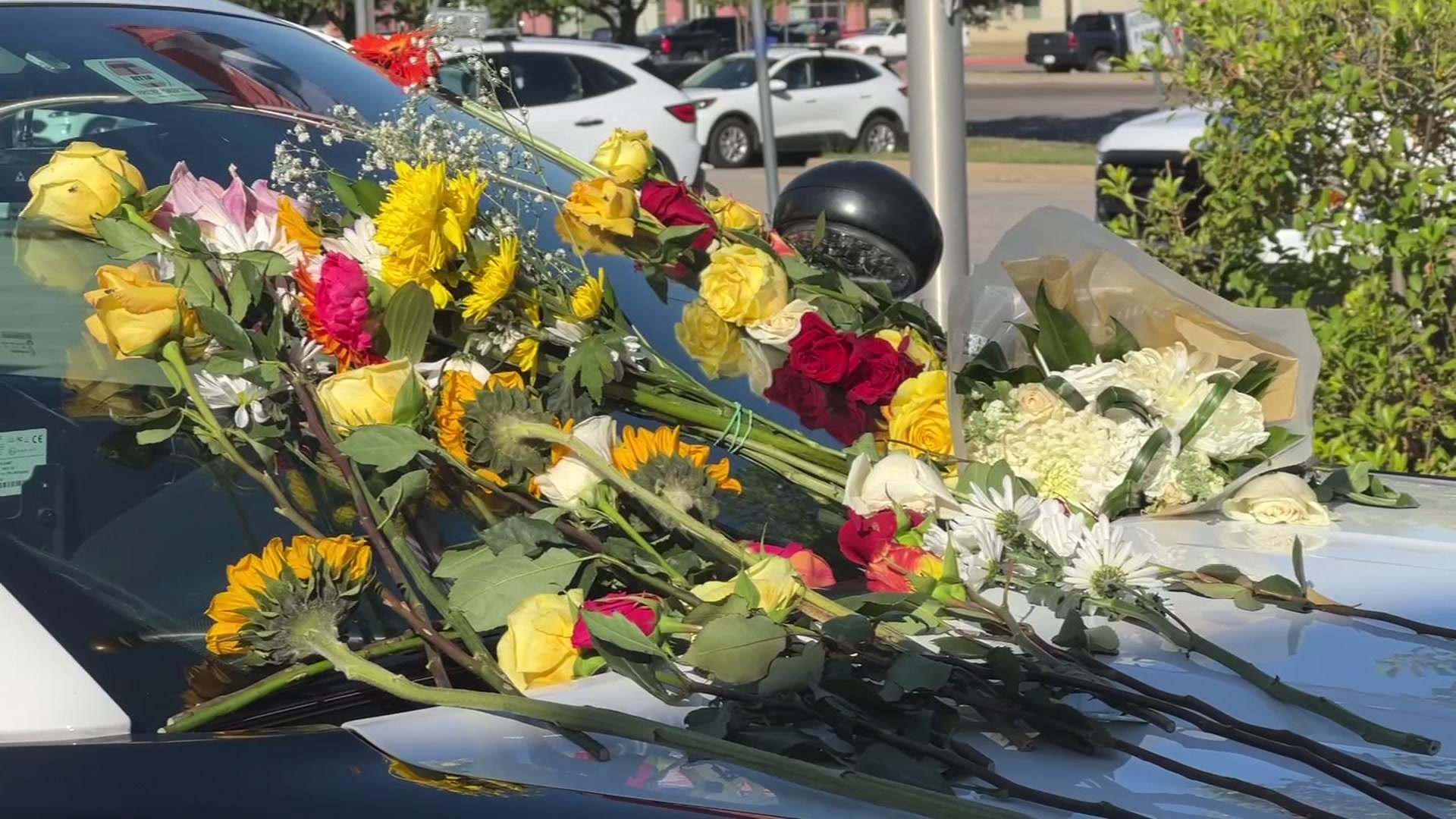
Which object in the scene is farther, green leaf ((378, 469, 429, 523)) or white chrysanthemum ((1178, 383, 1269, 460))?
white chrysanthemum ((1178, 383, 1269, 460))

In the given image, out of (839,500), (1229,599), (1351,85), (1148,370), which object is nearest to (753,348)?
(839,500)

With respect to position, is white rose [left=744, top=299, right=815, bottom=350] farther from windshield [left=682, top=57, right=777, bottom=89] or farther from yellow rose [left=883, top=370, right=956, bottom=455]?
windshield [left=682, top=57, right=777, bottom=89]

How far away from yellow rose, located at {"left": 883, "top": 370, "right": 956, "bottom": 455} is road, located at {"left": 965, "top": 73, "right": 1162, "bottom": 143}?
53.1ft

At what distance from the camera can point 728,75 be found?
1853 centimetres

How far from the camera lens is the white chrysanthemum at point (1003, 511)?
1.92 metres

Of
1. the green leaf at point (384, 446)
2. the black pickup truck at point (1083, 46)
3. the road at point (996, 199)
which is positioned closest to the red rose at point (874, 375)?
the green leaf at point (384, 446)

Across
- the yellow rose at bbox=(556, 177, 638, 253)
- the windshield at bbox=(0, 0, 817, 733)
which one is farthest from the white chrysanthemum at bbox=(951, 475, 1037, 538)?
the yellow rose at bbox=(556, 177, 638, 253)

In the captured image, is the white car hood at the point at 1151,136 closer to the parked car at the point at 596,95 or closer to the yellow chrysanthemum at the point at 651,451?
the parked car at the point at 596,95

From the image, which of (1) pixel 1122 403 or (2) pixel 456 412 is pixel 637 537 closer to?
(2) pixel 456 412

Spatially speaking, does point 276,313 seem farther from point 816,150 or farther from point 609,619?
point 816,150

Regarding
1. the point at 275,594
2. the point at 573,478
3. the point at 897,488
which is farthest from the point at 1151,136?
the point at 275,594

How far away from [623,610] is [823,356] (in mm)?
740

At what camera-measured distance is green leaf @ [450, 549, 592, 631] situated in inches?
68.1

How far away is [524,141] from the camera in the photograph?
283 cm
